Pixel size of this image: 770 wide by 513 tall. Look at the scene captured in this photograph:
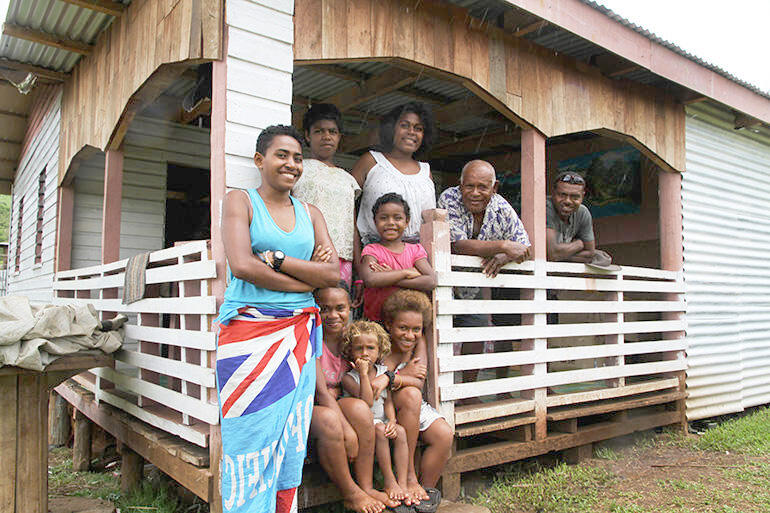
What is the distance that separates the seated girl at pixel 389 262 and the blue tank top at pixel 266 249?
71 centimetres

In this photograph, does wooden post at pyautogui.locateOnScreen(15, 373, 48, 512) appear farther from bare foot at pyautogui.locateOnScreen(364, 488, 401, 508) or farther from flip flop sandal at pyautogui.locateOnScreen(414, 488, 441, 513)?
flip flop sandal at pyautogui.locateOnScreen(414, 488, 441, 513)

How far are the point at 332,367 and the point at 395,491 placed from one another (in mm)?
805

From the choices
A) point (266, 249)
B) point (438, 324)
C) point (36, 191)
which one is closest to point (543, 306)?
point (438, 324)

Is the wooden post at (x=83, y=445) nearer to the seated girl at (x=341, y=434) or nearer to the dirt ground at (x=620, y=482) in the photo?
the dirt ground at (x=620, y=482)

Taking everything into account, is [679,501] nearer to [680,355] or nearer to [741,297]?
[680,355]

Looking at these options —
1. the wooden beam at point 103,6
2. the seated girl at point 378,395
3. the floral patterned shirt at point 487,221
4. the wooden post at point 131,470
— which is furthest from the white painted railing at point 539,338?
the wooden beam at point 103,6

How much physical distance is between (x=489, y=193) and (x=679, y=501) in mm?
2643

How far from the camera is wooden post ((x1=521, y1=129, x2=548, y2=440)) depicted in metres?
4.82

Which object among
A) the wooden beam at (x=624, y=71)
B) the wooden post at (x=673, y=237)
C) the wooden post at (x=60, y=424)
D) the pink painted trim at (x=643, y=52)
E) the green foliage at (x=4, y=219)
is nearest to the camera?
the pink painted trim at (x=643, y=52)

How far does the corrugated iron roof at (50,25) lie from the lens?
208 inches

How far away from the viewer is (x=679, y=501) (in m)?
4.27

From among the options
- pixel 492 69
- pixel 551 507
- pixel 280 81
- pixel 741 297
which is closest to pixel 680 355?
pixel 741 297

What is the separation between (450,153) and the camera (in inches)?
364

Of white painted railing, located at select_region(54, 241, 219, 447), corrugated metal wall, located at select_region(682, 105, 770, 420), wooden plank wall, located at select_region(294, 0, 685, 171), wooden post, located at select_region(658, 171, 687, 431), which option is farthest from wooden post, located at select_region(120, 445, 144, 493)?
corrugated metal wall, located at select_region(682, 105, 770, 420)
